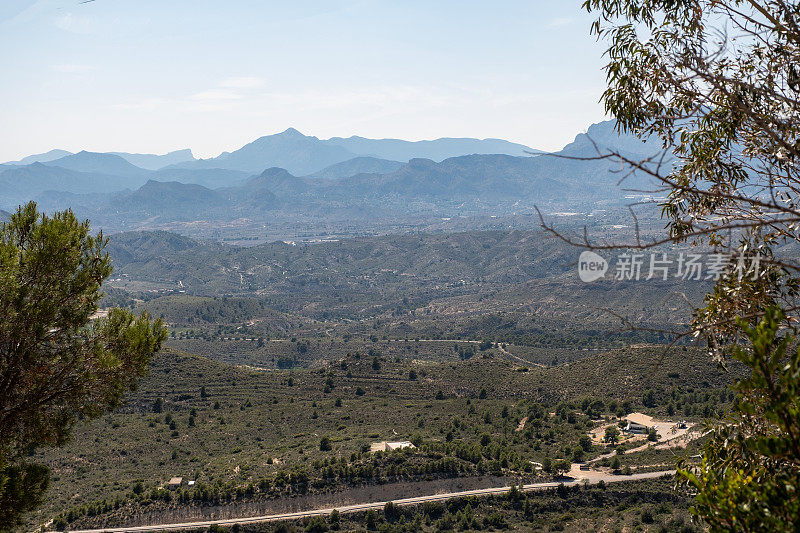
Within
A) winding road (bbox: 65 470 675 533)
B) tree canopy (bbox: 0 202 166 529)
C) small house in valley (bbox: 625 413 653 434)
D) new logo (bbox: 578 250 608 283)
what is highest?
new logo (bbox: 578 250 608 283)

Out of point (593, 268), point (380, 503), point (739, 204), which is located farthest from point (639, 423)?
point (593, 268)

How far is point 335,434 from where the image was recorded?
41.1m

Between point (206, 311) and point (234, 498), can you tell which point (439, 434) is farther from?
point (206, 311)

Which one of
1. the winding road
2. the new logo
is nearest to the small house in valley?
the winding road

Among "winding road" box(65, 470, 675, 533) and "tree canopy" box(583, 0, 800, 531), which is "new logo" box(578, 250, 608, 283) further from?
"tree canopy" box(583, 0, 800, 531)

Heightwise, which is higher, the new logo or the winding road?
the new logo

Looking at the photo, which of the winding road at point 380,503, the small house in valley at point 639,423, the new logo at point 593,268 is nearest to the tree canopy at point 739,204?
the winding road at point 380,503

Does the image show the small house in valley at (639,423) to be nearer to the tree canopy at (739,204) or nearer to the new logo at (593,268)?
the tree canopy at (739,204)

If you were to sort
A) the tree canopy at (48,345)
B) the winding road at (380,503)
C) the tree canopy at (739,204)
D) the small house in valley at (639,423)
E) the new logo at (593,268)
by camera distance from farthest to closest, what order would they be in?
the new logo at (593,268) → the small house in valley at (639,423) → the winding road at (380,503) → the tree canopy at (48,345) → the tree canopy at (739,204)

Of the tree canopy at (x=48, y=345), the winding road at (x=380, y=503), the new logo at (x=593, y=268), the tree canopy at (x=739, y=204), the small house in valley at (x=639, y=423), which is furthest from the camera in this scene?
the new logo at (x=593, y=268)

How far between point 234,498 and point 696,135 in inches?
1141

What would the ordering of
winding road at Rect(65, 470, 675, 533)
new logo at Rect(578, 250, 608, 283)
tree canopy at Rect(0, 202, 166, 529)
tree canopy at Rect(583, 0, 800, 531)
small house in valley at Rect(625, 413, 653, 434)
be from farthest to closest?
new logo at Rect(578, 250, 608, 283) < small house in valley at Rect(625, 413, 653, 434) < winding road at Rect(65, 470, 675, 533) < tree canopy at Rect(0, 202, 166, 529) < tree canopy at Rect(583, 0, 800, 531)

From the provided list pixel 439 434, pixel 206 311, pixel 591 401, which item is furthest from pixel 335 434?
pixel 206 311

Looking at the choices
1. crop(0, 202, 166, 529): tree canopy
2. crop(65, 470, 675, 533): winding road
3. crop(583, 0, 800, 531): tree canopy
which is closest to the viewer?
crop(583, 0, 800, 531): tree canopy
